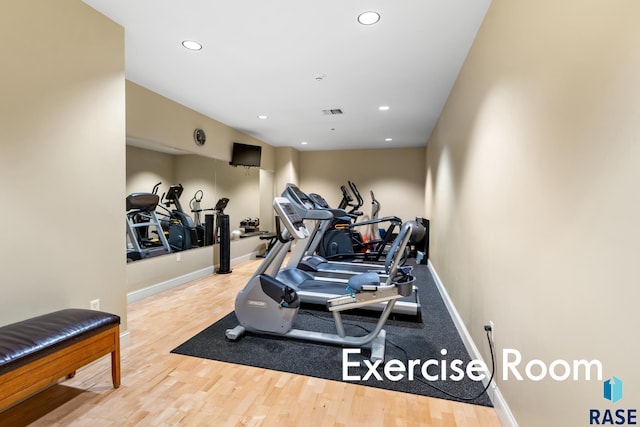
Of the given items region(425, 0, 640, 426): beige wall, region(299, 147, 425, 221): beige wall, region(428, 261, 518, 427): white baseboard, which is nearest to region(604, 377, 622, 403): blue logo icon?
region(425, 0, 640, 426): beige wall

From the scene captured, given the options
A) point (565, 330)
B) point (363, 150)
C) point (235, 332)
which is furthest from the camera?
point (363, 150)

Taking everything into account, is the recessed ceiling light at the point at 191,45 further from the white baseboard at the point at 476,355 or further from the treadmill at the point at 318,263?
the white baseboard at the point at 476,355

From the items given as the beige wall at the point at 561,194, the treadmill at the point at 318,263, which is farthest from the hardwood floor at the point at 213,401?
the treadmill at the point at 318,263

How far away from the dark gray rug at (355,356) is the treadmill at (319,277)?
157 millimetres

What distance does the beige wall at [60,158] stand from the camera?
1.79m

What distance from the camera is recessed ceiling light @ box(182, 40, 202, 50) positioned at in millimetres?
2646

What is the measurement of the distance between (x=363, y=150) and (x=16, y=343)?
740 cm

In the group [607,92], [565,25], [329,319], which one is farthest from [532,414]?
[329,319]

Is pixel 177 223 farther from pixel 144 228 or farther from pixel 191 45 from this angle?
pixel 191 45

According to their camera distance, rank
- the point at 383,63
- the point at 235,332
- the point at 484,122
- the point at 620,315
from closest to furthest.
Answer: the point at 620,315 < the point at 484,122 < the point at 235,332 < the point at 383,63

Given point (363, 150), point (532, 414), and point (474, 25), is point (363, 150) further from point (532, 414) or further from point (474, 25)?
point (532, 414)

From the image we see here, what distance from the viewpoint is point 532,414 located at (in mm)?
1376

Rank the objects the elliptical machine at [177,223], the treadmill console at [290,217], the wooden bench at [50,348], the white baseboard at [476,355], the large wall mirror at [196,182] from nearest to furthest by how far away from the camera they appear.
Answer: the wooden bench at [50,348], the white baseboard at [476,355], the treadmill console at [290,217], the large wall mirror at [196,182], the elliptical machine at [177,223]

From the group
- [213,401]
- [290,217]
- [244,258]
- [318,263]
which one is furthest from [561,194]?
[244,258]
